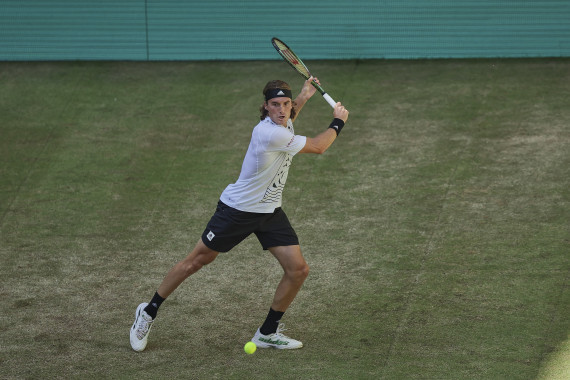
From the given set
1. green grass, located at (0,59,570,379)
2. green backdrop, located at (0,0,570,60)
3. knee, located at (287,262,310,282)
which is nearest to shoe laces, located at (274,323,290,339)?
green grass, located at (0,59,570,379)

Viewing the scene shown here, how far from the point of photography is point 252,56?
44.1 feet

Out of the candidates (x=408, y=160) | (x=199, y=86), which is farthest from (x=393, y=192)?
(x=199, y=86)

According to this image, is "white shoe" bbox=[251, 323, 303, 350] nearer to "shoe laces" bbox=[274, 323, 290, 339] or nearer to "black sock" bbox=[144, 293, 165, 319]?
"shoe laces" bbox=[274, 323, 290, 339]

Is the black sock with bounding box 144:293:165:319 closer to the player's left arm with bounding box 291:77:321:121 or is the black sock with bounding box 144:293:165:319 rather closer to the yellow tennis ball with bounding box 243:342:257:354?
the yellow tennis ball with bounding box 243:342:257:354

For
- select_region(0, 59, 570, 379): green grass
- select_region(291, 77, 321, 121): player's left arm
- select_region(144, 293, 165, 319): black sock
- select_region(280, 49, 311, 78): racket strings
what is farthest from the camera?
select_region(280, 49, 311, 78): racket strings

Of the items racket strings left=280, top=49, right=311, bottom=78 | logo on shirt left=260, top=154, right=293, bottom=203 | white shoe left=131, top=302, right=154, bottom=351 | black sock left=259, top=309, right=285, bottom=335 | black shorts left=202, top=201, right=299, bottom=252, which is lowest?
white shoe left=131, top=302, right=154, bottom=351

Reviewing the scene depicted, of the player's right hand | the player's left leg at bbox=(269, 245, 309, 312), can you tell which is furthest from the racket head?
the player's left leg at bbox=(269, 245, 309, 312)

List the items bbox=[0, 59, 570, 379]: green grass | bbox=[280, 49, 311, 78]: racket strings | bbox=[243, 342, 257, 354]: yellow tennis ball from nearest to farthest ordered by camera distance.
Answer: bbox=[243, 342, 257, 354]: yellow tennis ball, bbox=[0, 59, 570, 379]: green grass, bbox=[280, 49, 311, 78]: racket strings

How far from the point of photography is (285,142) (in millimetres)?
6062

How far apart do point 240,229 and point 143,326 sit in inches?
41.0

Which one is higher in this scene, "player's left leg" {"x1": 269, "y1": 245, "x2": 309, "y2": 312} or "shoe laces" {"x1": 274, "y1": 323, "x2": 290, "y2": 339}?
"player's left leg" {"x1": 269, "y1": 245, "x2": 309, "y2": 312}

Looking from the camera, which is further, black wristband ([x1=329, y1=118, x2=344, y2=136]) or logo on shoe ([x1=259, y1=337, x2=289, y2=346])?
logo on shoe ([x1=259, y1=337, x2=289, y2=346])

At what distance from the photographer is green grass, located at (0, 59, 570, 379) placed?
20.8 feet

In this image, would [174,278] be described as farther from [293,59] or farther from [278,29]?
[278,29]
